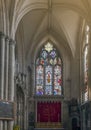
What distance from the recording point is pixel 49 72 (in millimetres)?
38438

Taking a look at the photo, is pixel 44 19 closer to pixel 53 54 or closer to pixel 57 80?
pixel 53 54

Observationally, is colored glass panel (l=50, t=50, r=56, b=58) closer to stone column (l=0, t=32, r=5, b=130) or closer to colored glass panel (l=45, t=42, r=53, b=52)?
colored glass panel (l=45, t=42, r=53, b=52)

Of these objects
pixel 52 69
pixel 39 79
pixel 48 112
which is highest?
pixel 52 69

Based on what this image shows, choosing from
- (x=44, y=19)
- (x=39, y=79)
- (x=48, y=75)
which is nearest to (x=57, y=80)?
(x=48, y=75)

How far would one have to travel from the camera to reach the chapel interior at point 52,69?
33.2 m

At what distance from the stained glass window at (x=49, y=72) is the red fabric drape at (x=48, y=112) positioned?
4.40 feet

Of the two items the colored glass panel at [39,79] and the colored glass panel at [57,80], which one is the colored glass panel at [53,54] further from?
the colored glass panel at [39,79]

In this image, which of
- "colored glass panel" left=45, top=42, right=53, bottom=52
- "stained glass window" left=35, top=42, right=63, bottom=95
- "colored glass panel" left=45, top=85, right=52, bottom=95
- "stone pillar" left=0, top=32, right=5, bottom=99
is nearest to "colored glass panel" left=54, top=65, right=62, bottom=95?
"stained glass window" left=35, top=42, right=63, bottom=95

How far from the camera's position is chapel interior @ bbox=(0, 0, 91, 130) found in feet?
109

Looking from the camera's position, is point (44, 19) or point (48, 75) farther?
point (48, 75)

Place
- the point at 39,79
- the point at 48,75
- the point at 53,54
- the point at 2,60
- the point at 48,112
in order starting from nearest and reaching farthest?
the point at 2,60 < the point at 48,112 < the point at 39,79 < the point at 48,75 < the point at 53,54

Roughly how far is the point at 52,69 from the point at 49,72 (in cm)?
43

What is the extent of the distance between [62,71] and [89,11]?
11113mm

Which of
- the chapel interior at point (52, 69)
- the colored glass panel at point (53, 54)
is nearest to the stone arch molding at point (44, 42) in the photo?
the chapel interior at point (52, 69)
